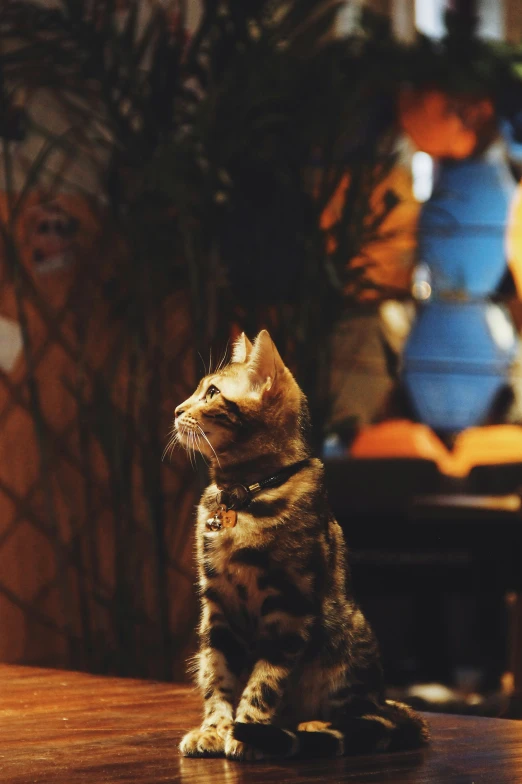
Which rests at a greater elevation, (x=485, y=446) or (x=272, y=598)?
(x=485, y=446)

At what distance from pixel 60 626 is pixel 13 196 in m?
1.01

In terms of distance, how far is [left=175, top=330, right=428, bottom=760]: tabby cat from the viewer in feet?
3.34

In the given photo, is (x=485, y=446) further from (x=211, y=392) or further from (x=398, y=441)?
→ (x=211, y=392)

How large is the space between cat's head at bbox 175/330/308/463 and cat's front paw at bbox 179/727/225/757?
0.24m

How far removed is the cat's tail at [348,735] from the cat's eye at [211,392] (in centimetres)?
30

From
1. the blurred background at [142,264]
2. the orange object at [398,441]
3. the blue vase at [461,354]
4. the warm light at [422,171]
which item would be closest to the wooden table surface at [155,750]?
the blurred background at [142,264]

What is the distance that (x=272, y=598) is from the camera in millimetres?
1023

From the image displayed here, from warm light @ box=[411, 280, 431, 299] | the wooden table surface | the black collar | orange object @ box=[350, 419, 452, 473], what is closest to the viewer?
the wooden table surface

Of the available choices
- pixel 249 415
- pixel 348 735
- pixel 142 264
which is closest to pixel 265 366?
pixel 249 415

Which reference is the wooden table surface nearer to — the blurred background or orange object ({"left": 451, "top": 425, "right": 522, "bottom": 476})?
the blurred background

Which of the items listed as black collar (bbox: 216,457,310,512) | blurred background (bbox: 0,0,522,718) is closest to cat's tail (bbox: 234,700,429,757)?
black collar (bbox: 216,457,310,512)

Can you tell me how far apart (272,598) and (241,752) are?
0.43 ft

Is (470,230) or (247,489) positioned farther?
(470,230)

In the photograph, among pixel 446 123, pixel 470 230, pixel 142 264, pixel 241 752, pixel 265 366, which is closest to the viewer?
pixel 241 752
